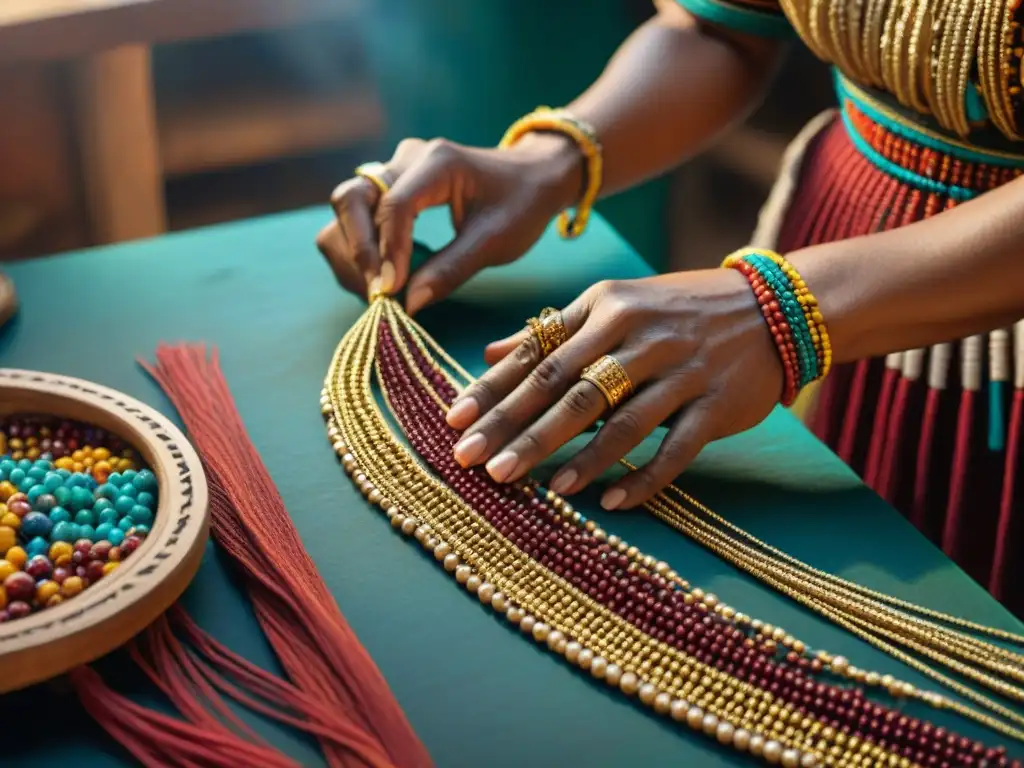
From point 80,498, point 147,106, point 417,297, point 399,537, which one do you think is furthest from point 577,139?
point 147,106

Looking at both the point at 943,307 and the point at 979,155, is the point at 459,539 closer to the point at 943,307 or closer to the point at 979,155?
the point at 943,307

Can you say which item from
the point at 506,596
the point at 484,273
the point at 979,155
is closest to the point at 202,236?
the point at 484,273

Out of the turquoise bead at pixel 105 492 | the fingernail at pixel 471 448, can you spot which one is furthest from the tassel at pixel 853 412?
the turquoise bead at pixel 105 492

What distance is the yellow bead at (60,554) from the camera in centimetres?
73

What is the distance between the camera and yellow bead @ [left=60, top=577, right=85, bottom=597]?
704 millimetres

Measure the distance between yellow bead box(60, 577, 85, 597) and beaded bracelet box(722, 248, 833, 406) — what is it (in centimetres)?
51

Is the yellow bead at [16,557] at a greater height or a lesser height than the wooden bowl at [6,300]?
greater

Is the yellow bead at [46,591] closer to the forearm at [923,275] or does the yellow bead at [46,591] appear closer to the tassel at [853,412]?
the forearm at [923,275]

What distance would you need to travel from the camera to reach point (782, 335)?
0.89m

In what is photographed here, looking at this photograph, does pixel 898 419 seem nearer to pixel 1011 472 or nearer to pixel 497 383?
pixel 1011 472

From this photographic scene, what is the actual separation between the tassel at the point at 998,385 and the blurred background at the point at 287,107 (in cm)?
103

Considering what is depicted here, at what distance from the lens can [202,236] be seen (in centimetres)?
122

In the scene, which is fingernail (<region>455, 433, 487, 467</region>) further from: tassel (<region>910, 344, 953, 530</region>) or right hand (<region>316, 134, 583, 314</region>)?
tassel (<region>910, 344, 953, 530</region>)

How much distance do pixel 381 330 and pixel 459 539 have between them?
27 cm
